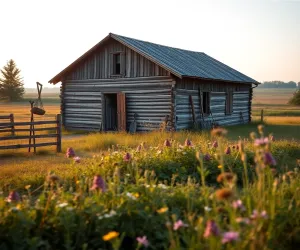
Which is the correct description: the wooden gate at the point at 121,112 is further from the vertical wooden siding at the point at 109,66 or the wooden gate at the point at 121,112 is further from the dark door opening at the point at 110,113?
the vertical wooden siding at the point at 109,66

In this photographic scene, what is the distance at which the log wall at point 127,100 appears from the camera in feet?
60.8

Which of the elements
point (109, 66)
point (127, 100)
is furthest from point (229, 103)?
point (109, 66)

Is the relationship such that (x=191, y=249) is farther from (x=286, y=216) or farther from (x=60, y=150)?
(x=60, y=150)

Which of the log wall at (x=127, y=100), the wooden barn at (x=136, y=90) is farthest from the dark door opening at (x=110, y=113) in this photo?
the log wall at (x=127, y=100)

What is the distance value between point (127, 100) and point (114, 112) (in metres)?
2.12

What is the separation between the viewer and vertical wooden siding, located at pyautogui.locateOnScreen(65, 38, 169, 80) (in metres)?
18.7

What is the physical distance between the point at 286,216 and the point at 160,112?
47.4 feet

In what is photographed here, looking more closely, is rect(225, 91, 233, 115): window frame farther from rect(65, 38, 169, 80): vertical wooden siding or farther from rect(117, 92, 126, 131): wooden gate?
rect(117, 92, 126, 131): wooden gate

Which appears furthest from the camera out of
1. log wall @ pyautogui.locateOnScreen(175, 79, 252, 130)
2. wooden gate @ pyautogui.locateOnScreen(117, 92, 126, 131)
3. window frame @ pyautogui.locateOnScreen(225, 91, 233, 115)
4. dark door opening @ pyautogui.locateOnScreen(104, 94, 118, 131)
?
window frame @ pyautogui.locateOnScreen(225, 91, 233, 115)

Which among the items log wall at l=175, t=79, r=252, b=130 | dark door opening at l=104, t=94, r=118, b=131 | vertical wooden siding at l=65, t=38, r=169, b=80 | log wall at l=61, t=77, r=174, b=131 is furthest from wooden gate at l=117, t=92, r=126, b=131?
log wall at l=175, t=79, r=252, b=130

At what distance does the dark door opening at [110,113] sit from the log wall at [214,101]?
4073mm

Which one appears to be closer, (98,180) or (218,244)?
(218,244)

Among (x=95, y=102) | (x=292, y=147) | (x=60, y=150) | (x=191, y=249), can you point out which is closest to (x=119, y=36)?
(x=95, y=102)

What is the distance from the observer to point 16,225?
391 cm
